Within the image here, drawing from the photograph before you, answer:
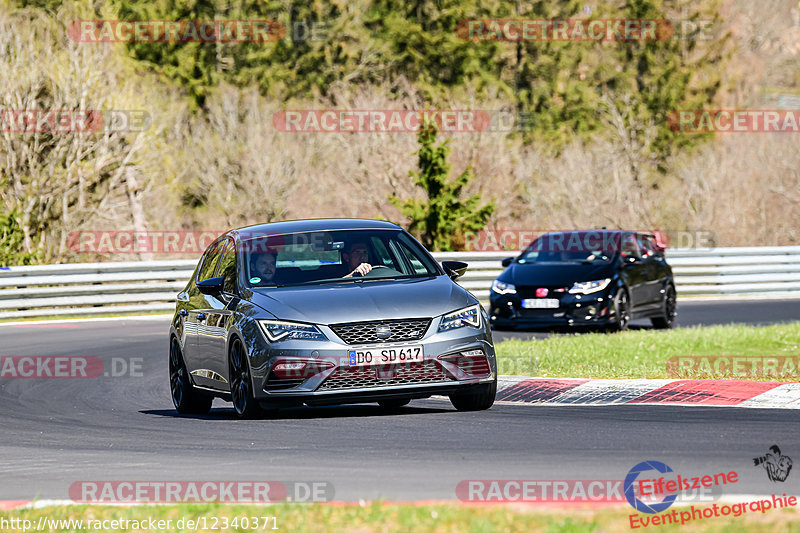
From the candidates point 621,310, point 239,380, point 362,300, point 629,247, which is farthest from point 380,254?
point 629,247

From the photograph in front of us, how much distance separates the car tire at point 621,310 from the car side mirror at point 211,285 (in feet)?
33.1

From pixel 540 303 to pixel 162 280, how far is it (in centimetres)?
943

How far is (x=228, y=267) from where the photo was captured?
1199 cm

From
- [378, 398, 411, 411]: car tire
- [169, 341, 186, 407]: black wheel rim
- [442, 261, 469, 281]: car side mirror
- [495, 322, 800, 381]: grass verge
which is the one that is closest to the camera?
[442, 261, 469, 281]: car side mirror

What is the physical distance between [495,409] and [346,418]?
1.28m

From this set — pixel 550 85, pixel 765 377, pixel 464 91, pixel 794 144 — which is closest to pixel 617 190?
pixel 794 144

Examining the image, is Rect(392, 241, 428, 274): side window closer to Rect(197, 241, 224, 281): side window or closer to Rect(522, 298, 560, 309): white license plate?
Rect(197, 241, 224, 281): side window

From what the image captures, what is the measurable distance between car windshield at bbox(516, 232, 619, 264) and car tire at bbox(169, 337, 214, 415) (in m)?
10.1

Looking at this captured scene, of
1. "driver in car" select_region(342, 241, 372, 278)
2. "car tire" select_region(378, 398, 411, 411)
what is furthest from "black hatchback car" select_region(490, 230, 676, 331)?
"driver in car" select_region(342, 241, 372, 278)

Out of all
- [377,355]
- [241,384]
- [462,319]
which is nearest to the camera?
[377,355]

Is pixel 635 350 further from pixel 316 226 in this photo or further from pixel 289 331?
pixel 289 331

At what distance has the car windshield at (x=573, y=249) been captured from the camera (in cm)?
2184

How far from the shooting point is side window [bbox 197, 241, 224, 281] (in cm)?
1267

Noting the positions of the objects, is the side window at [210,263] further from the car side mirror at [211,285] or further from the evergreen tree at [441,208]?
the evergreen tree at [441,208]
